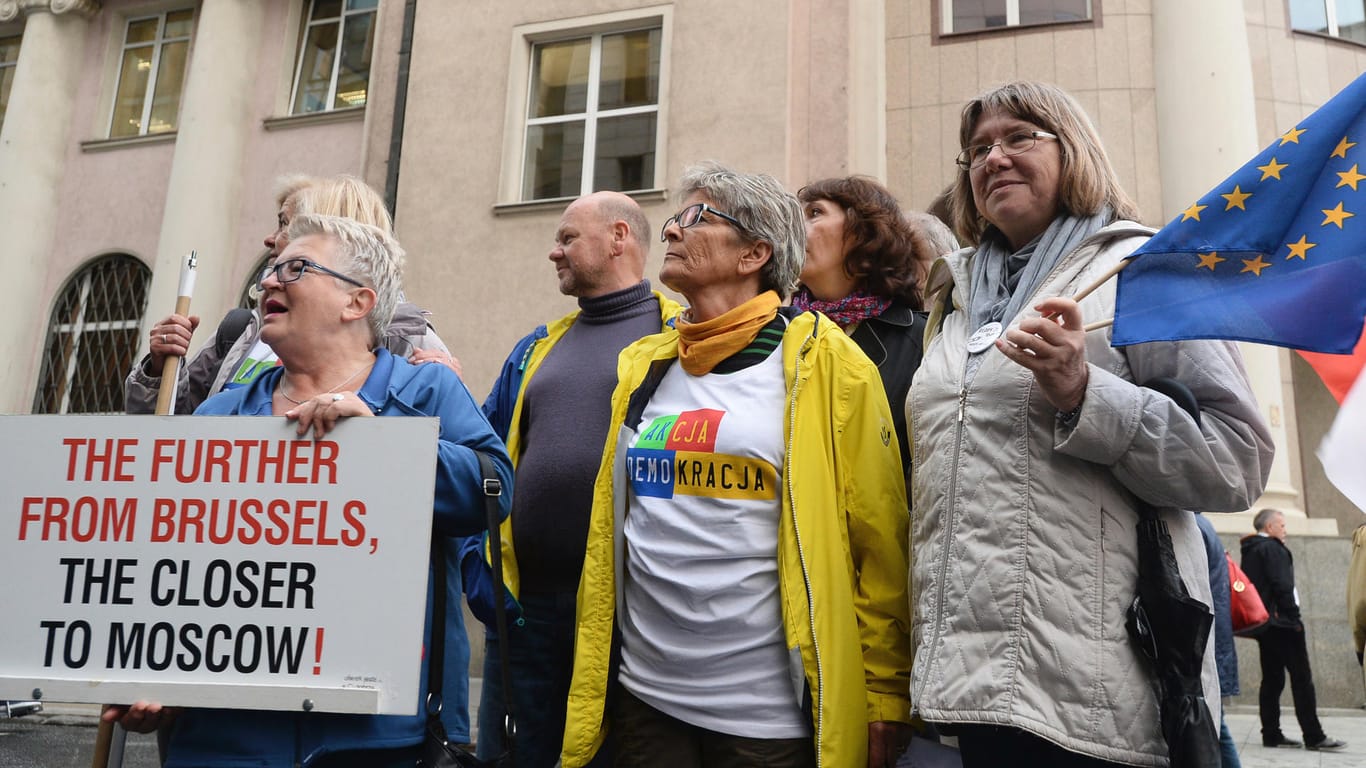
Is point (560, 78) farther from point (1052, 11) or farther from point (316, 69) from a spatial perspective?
point (1052, 11)

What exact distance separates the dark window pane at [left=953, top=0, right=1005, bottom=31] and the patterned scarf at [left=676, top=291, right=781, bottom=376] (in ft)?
34.9

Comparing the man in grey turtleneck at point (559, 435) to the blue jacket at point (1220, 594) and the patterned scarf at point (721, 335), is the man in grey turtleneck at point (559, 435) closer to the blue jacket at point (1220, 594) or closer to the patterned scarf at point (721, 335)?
the patterned scarf at point (721, 335)

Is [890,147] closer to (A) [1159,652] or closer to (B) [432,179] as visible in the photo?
(B) [432,179]

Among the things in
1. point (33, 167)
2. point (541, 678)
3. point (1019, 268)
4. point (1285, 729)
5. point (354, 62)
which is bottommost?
point (1285, 729)

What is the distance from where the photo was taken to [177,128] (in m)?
14.7

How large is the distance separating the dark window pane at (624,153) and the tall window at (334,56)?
383 centimetres

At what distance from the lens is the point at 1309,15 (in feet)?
41.5

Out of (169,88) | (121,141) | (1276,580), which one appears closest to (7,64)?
(121,141)

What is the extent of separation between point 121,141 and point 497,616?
48.2ft

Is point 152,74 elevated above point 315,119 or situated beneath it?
elevated above

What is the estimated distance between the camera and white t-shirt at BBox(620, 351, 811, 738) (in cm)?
259

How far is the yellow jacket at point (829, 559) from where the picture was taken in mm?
2527

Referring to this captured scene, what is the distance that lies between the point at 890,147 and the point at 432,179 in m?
4.95

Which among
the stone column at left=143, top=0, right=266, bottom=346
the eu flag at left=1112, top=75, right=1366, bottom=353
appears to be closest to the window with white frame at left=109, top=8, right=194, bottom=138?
the stone column at left=143, top=0, right=266, bottom=346
